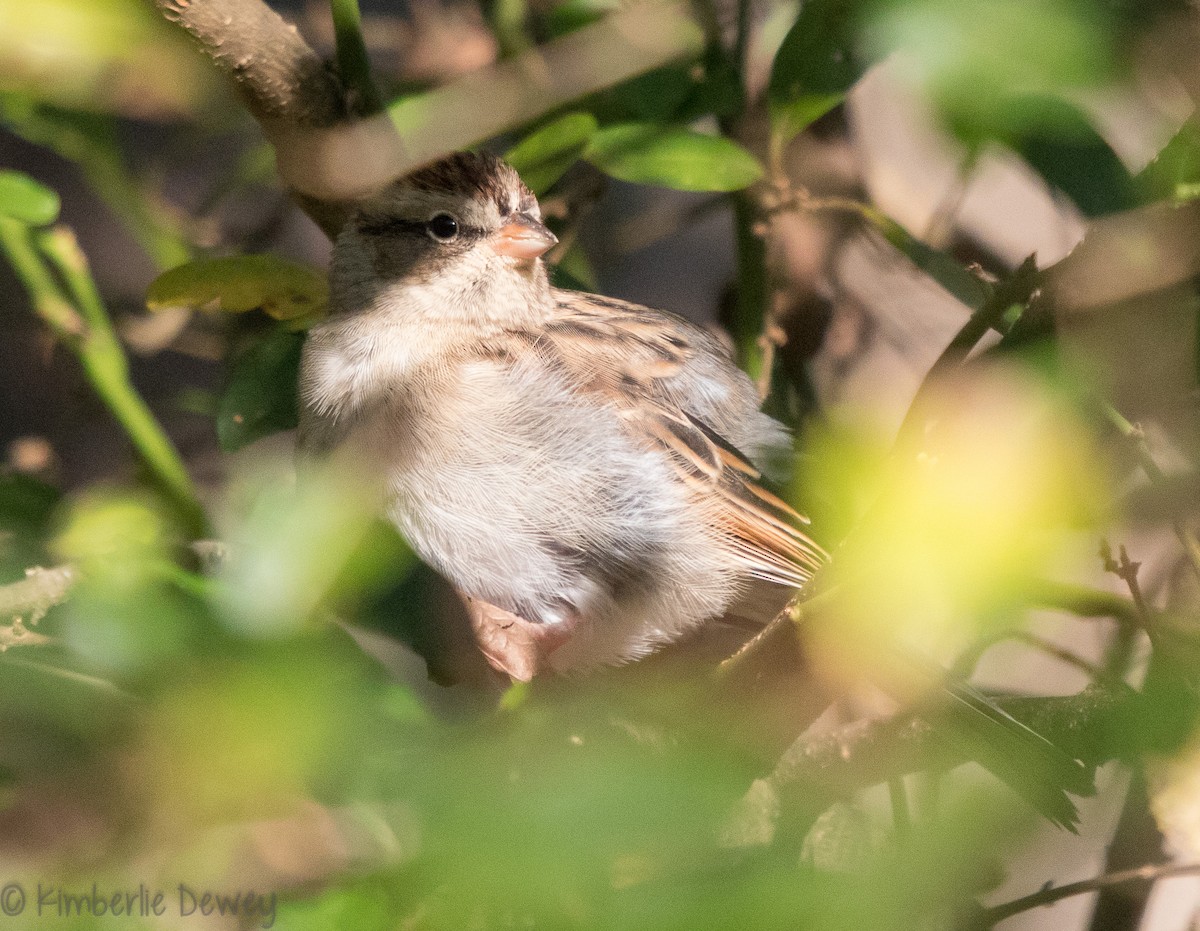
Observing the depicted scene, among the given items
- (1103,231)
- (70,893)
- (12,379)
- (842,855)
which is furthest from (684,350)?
(12,379)

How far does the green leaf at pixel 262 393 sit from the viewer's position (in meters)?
1.87

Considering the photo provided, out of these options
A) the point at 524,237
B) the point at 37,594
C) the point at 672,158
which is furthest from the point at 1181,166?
the point at 37,594

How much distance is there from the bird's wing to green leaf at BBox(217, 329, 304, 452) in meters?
0.48

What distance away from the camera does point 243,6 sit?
5.09 ft

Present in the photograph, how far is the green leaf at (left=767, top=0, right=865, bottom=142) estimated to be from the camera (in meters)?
1.68

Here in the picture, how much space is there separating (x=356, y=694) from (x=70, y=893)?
0.86 ft

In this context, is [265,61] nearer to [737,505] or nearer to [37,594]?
[37,594]

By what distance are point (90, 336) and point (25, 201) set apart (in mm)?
491

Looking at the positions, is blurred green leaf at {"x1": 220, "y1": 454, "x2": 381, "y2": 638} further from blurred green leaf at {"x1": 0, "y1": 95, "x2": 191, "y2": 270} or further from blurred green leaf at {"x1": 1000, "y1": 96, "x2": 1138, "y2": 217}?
blurred green leaf at {"x1": 1000, "y1": 96, "x2": 1138, "y2": 217}

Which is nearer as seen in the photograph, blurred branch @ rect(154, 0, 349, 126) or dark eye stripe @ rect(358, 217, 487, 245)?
blurred branch @ rect(154, 0, 349, 126)

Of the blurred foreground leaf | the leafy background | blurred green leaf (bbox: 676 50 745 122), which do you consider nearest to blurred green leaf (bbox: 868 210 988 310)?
the leafy background

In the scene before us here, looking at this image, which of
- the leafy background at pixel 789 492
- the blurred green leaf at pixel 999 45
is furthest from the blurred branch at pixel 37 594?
the blurred green leaf at pixel 999 45

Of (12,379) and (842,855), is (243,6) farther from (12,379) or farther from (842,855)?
(12,379)

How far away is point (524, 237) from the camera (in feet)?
6.05
